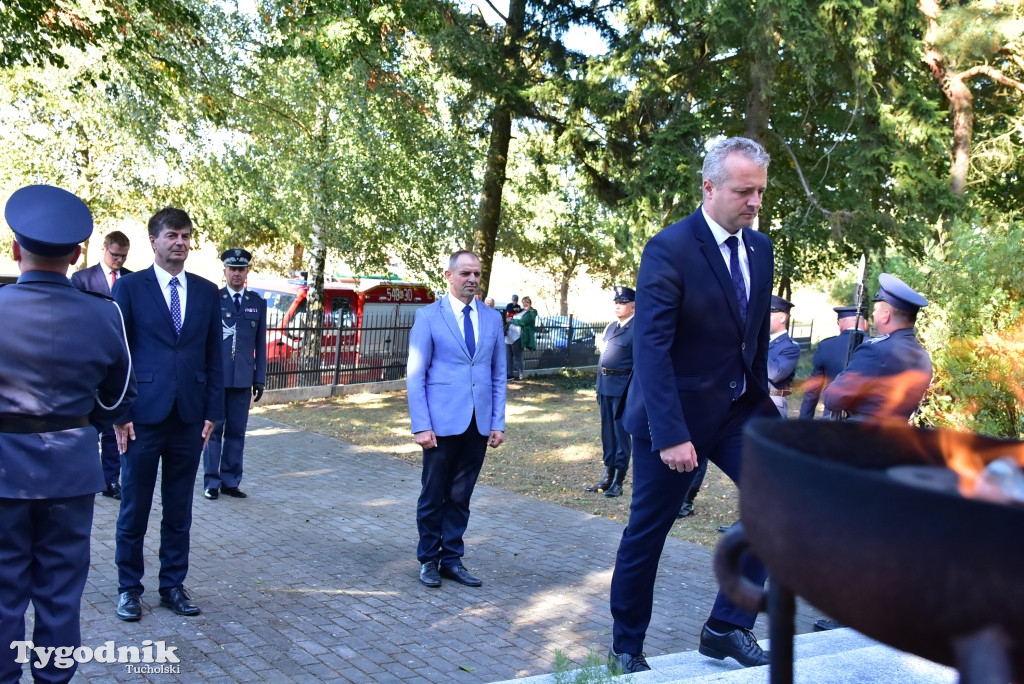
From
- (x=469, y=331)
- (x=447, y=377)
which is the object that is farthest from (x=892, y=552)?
(x=469, y=331)

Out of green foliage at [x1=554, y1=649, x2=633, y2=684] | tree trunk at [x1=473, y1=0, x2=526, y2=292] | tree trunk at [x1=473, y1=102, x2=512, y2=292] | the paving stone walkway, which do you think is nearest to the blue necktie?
the paving stone walkway

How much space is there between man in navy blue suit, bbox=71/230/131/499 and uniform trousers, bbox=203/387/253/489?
791mm

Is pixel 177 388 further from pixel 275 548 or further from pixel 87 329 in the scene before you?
pixel 275 548

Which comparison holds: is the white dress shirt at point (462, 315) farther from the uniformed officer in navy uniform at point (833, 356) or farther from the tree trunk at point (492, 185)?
the tree trunk at point (492, 185)

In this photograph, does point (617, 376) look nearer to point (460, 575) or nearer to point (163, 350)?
point (460, 575)

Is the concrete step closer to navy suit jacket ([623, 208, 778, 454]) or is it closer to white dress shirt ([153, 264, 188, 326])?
navy suit jacket ([623, 208, 778, 454])

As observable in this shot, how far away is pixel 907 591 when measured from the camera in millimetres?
1511

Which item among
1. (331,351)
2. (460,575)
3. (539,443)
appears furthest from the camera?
(331,351)

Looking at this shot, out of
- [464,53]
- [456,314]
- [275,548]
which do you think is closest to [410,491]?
[275,548]

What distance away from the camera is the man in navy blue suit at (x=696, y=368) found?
12.6ft

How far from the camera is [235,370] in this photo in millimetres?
8742

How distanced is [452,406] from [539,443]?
24.4ft

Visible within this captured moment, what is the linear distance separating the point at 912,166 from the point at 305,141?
11214mm

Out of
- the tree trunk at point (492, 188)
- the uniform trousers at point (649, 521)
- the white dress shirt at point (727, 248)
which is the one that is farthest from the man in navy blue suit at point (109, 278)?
the tree trunk at point (492, 188)
